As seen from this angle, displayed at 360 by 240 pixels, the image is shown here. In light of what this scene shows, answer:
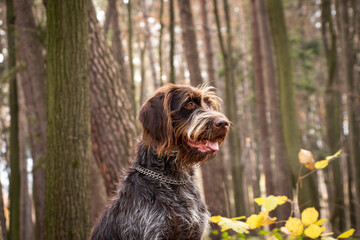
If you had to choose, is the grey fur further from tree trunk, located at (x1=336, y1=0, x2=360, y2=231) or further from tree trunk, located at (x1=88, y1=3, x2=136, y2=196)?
tree trunk, located at (x1=336, y1=0, x2=360, y2=231)

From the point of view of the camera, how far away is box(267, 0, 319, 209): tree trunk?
6.34m

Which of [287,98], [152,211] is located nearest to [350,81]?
[287,98]

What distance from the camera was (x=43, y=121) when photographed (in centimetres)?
792

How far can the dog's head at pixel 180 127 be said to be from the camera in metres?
3.35

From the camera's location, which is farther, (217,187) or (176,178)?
(217,187)

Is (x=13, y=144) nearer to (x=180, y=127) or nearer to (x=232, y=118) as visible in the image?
(x=180, y=127)

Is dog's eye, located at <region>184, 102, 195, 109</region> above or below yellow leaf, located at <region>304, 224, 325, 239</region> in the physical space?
above

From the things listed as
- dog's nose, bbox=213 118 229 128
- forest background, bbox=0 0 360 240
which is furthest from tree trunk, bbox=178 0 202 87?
dog's nose, bbox=213 118 229 128

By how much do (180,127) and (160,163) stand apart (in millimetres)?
402

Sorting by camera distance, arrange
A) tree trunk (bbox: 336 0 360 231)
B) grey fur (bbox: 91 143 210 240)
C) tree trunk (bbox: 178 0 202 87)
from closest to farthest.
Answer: grey fur (bbox: 91 143 210 240)
tree trunk (bbox: 178 0 202 87)
tree trunk (bbox: 336 0 360 231)

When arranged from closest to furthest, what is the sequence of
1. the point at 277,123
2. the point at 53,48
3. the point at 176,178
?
the point at 176,178
the point at 53,48
the point at 277,123

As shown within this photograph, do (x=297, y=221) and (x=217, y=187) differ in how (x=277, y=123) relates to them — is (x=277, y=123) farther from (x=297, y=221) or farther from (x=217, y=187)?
(x=297, y=221)

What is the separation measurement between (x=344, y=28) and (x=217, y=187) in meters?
5.40

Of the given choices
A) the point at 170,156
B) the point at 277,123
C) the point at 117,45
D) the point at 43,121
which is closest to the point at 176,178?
the point at 170,156
